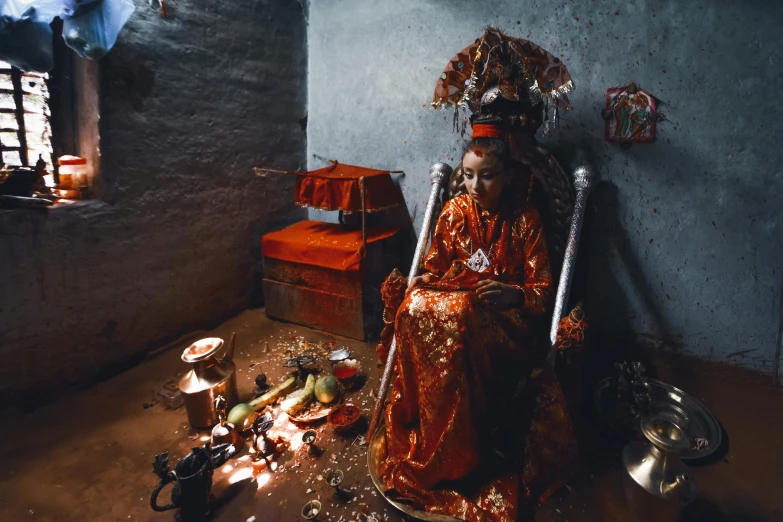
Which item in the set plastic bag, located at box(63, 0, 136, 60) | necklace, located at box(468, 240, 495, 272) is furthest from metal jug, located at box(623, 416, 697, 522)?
plastic bag, located at box(63, 0, 136, 60)

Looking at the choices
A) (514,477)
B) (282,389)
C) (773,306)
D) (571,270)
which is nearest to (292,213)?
(282,389)

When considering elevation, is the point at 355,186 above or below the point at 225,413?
above

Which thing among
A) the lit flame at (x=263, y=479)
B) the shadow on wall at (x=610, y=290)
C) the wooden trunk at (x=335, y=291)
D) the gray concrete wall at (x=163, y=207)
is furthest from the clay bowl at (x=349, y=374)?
the shadow on wall at (x=610, y=290)

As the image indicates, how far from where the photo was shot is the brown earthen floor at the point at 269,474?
2420 mm

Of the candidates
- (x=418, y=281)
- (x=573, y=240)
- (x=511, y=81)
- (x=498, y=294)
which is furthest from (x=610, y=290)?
(x=511, y=81)

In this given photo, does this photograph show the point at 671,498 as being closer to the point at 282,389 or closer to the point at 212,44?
the point at 282,389

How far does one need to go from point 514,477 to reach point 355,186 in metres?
2.73

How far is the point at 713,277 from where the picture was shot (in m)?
3.10

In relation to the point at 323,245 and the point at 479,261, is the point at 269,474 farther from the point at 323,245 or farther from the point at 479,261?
the point at 323,245

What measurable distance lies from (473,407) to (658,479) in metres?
0.97

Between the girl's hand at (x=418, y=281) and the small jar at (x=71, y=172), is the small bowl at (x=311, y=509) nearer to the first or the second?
the girl's hand at (x=418, y=281)

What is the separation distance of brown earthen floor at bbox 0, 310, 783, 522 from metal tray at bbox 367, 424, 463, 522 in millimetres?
75

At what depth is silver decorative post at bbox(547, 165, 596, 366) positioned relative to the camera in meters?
2.79

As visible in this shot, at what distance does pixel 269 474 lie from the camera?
2.72 meters
